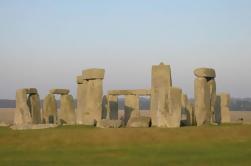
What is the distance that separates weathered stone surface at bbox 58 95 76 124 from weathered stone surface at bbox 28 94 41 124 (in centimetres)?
250

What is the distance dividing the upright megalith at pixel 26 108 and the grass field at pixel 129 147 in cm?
704

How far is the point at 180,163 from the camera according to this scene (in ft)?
52.3

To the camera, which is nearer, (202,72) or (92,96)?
(202,72)

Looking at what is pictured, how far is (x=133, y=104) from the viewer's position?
112 ft

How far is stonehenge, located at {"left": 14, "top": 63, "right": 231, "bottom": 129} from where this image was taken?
25859 mm

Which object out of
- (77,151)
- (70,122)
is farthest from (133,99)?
(77,151)

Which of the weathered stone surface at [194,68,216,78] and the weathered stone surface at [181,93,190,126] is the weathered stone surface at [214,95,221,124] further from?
the weathered stone surface at [194,68,216,78]

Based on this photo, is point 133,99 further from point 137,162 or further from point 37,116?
point 137,162

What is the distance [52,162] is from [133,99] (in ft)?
59.5

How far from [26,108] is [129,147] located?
38.4 ft

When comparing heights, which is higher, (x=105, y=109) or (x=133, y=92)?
(x=133, y=92)

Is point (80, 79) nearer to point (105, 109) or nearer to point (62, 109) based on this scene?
point (105, 109)

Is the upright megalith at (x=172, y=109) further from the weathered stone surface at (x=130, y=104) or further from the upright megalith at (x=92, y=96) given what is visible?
the weathered stone surface at (x=130, y=104)

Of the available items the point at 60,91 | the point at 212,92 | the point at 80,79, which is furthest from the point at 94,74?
the point at 212,92
